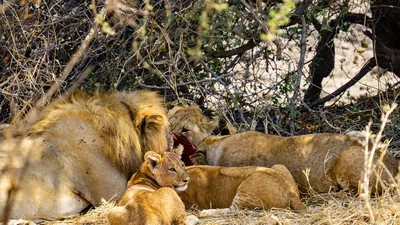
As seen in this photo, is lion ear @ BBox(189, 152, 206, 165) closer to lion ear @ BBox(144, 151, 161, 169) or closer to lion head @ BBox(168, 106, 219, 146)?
lion head @ BBox(168, 106, 219, 146)

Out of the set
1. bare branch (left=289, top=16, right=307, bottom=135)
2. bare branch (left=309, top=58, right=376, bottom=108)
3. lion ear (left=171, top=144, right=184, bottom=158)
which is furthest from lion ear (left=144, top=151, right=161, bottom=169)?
bare branch (left=309, top=58, right=376, bottom=108)

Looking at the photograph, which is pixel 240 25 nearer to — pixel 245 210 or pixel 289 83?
pixel 289 83

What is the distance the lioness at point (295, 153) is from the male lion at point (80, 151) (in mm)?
331

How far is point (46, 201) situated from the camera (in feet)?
15.3

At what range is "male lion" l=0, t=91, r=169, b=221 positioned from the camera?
15.2 ft

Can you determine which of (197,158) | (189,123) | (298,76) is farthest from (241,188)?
(298,76)

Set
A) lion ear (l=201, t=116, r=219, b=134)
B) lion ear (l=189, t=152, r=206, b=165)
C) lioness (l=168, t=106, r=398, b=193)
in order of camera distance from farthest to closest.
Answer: lion ear (l=201, t=116, r=219, b=134) → lion ear (l=189, t=152, r=206, b=165) → lioness (l=168, t=106, r=398, b=193)

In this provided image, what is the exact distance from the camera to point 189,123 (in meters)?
5.46

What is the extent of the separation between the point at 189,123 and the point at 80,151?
0.93 m

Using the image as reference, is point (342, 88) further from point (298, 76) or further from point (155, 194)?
point (155, 194)

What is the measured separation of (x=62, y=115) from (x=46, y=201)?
2.02 feet

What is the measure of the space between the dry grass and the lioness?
0.14 metres

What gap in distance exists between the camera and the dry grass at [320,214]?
4.23 metres

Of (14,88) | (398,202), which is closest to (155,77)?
(14,88)
